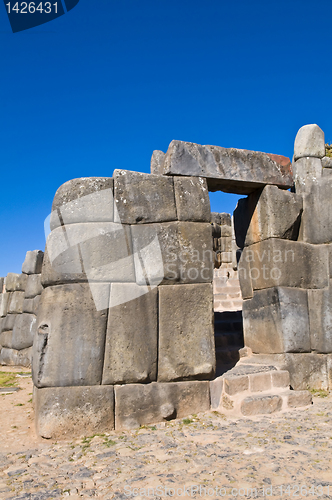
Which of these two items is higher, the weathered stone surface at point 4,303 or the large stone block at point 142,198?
the large stone block at point 142,198

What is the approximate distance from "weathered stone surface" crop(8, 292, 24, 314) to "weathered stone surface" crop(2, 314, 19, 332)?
0.12 m

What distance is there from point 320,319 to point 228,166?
2.42 metres

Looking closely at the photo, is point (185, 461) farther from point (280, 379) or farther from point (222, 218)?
point (222, 218)

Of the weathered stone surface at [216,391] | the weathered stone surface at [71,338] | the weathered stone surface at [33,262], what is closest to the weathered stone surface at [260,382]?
the weathered stone surface at [216,391]

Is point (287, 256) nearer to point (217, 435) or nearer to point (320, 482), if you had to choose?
point (217, 435)

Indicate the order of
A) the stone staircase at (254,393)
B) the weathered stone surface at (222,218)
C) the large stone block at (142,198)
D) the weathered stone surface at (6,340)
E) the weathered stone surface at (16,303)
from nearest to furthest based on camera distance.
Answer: the stone staircase at (254,393)
the large stone block at (142,198)
the weathered stone surface at (6,340)
the weathered stone surface at (16,303)
the weathered stone surface at (222,218)

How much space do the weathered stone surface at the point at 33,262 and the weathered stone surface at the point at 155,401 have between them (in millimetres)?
7160

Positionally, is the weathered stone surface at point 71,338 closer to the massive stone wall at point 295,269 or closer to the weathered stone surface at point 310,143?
the massive stone wall at point 295,269

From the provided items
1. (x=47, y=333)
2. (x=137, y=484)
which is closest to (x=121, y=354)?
(x=47, y=333)

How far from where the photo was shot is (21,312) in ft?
36.3

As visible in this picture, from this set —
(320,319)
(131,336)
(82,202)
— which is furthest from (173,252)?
(320,319)

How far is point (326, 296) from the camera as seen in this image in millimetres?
5430

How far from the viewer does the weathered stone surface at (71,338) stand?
4035 mm

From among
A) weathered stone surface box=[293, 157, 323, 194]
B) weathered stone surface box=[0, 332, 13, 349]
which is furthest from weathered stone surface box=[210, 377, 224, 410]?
weathered stone surface box=[0, 332, 13, 349]
